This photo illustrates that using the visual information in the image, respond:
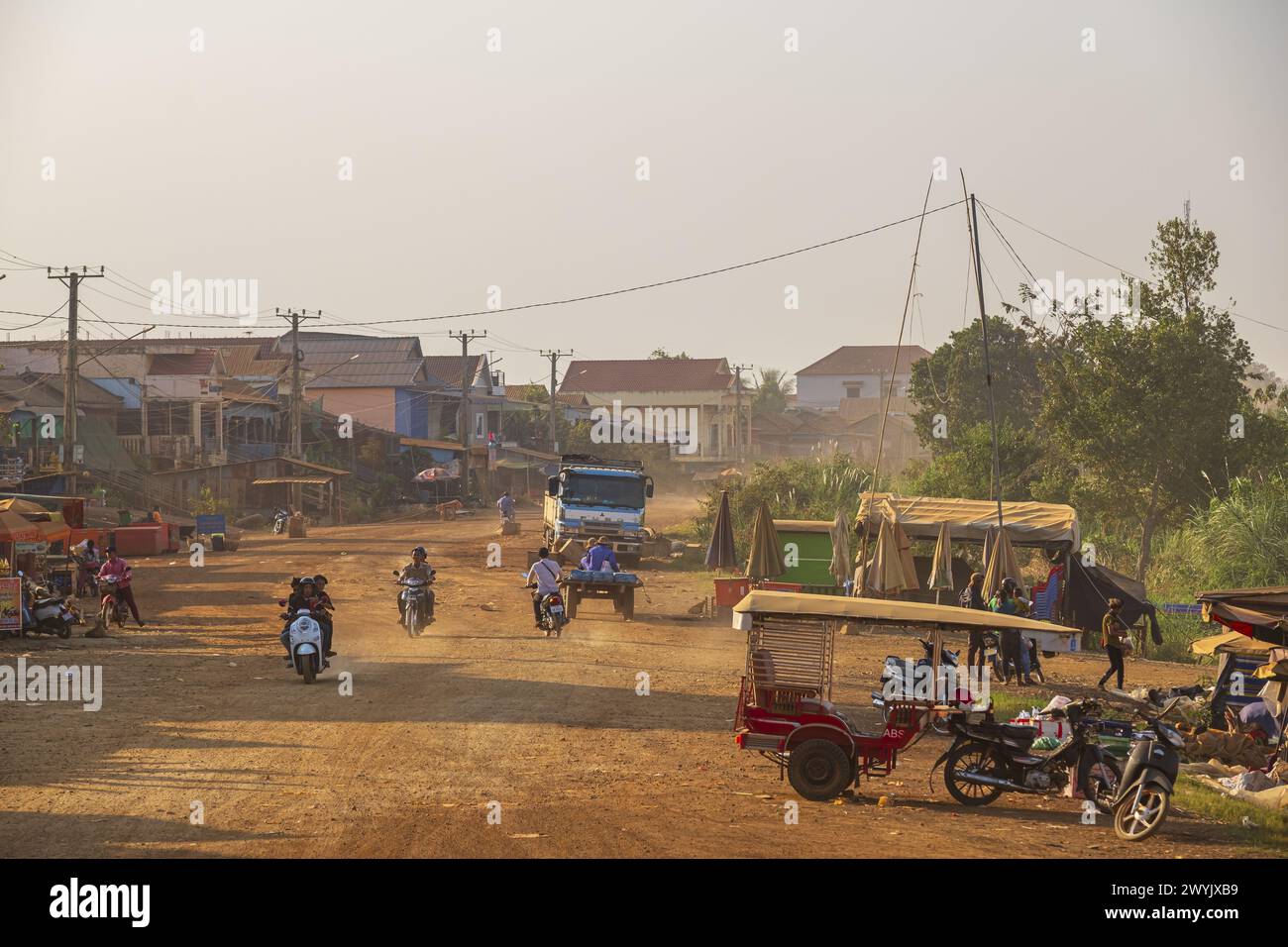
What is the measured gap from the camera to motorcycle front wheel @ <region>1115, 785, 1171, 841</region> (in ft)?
35.4

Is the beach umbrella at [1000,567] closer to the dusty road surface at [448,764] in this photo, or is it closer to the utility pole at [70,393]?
the dusty road surface at [448,764]

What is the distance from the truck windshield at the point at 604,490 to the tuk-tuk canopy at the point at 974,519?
11.0m

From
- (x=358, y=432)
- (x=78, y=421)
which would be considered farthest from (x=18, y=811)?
(x=358, y=432)

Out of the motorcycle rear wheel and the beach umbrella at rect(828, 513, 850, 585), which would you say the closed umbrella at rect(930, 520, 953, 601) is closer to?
the beach umbrella at rect(828, 513, 850, 585)

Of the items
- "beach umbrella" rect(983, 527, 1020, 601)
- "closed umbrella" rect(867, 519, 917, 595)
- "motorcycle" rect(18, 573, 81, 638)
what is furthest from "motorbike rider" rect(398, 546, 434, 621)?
"beach umbrella" rect(983, 527, 1020, 601)

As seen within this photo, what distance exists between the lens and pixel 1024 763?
39.9ft

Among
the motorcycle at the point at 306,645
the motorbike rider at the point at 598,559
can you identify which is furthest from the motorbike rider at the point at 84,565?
the motorcycle at the point at 306,645

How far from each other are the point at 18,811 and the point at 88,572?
1975 cm

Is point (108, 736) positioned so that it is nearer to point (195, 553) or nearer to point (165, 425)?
point (195, 553)

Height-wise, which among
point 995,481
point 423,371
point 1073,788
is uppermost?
point 423,371

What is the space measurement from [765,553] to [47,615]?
13.9m

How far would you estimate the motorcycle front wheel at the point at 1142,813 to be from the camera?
1079cm

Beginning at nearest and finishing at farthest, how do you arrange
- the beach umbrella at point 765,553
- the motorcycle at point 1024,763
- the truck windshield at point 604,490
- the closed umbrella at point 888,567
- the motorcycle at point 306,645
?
the motorcycle at point 1024,763, the motorcycle at point 306,645, the closed umbrella at point 888,567, the beach umbrella at point 765,553, the truck windshield at point 604,490

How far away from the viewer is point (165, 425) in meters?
59.6
